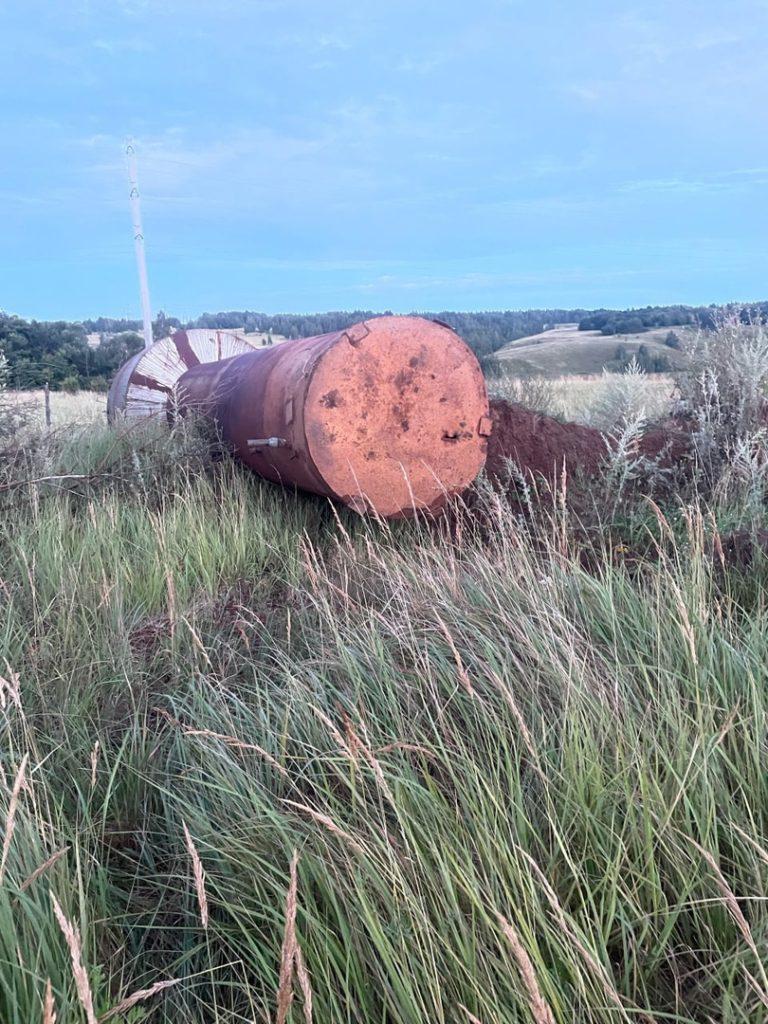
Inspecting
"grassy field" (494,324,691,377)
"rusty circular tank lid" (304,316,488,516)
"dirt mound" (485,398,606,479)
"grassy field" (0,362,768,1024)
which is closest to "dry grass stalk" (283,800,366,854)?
"grassy field" (0,362,768,1024)

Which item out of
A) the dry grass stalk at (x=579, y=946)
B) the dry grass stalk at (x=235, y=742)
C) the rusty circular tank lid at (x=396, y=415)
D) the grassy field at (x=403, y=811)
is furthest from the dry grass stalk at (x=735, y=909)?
the rusty circular tank lid at (x=396, y=415)

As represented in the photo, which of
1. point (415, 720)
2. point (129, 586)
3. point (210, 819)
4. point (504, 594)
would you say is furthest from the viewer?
point (129, 586)

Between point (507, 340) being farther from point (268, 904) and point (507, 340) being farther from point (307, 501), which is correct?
point (268, 904)

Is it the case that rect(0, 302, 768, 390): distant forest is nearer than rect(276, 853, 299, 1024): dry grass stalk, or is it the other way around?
rect(276, 853, 299, 1024): dry grass stalk

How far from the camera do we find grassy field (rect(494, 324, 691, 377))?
122 feet

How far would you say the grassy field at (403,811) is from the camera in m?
1.56

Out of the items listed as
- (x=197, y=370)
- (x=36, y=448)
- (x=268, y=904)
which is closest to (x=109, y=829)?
(x=268, y=904)

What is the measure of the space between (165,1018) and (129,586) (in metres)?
2.83

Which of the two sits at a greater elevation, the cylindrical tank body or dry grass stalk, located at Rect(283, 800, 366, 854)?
the cylindrical tank body

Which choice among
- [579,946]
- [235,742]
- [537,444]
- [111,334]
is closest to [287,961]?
[579,946]

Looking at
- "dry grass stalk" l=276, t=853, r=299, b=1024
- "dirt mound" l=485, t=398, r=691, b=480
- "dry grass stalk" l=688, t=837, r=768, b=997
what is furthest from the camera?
"dirt mound" l=485, t=398, r=691, b=480

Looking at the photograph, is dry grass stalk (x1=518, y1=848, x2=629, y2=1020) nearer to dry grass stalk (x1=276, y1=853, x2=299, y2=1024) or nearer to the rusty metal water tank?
dry grass stalk (x1=276, y1=853, x2=299, y2=1024)

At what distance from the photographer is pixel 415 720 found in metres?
2.38

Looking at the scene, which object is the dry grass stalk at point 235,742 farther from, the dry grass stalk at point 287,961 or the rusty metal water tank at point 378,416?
the rusty metal water tank at point 378,416
